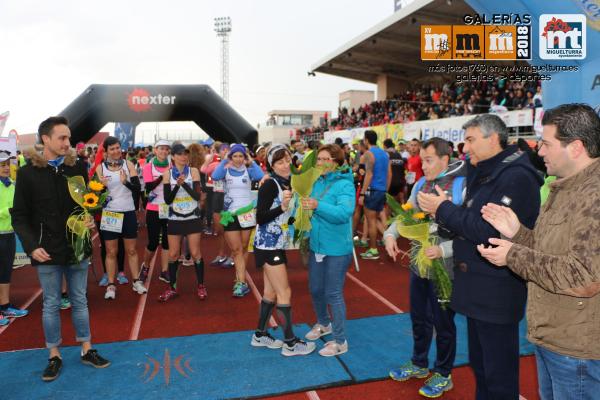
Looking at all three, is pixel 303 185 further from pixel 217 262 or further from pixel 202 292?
pixel 217 262

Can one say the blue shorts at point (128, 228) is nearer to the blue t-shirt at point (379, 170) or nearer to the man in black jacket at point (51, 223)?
the man in black jacket at point (51, 223)

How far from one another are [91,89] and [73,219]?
9777 mm

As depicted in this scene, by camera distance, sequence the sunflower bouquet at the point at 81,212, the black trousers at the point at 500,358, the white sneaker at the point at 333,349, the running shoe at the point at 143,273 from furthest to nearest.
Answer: the running shoe at the point at 143,273, the white sneaker at the point at 333,349, the sunflower bouquet at the point at 81,212, the black trousers at the point at 500,358

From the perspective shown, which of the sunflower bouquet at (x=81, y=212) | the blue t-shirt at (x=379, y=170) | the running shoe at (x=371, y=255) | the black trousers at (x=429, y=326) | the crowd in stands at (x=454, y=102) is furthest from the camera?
the crowd in stands at (x=454, y=102)

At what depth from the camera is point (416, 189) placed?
11.4ft

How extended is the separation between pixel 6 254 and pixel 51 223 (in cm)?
205

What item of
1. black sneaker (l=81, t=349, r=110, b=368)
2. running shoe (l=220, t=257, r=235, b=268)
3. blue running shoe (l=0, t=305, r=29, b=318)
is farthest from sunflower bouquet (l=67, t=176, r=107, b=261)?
running shoe (l=220, t=257, r=235, b=268)

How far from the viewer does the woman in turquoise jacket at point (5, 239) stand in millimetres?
4957

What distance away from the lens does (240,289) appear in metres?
5.75

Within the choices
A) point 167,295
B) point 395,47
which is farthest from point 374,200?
point 395,47

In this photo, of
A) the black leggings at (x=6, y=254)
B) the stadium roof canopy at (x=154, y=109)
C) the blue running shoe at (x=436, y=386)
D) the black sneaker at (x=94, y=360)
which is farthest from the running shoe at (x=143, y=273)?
the stadium roof canopy at (x=154, y=109)

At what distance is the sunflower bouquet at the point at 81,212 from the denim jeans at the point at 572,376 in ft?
11.1

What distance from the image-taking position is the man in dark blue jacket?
222 centimetres

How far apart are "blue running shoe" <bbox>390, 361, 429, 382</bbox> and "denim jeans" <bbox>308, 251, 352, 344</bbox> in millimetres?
583
